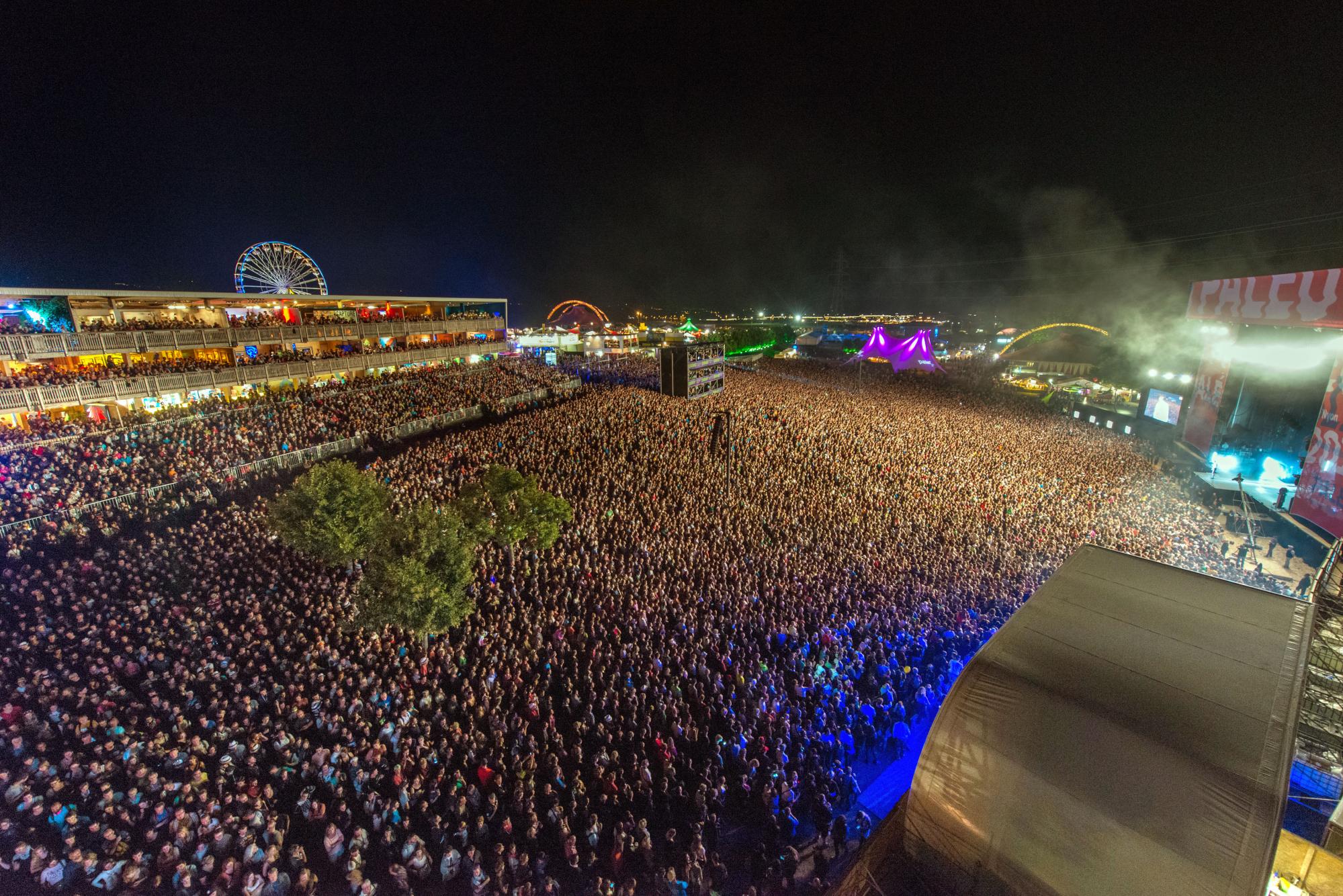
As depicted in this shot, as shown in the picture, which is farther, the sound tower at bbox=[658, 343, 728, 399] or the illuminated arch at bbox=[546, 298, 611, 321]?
the illuminated arch at bbox=[546, 298, 611, 321]

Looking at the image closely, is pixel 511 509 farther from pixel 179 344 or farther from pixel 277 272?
pixel 277 272

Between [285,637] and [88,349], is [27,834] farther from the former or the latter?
[88,349]

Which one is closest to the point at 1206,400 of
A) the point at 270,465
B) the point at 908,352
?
the point at 908,352

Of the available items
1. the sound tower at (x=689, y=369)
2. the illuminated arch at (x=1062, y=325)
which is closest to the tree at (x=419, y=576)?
the sound tower at (x=689, y=369)

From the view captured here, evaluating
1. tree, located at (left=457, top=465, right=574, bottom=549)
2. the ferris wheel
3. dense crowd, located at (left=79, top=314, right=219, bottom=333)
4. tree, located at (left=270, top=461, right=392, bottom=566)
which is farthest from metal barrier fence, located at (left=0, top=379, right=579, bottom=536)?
the ferris wheel

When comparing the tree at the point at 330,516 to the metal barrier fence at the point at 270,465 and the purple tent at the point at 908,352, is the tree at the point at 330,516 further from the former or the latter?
the purple tent at the point at 908,352

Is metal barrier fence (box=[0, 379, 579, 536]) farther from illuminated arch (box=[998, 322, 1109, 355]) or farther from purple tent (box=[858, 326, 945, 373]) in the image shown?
illuminated arch (box=[998, 322, 1109, 355])
